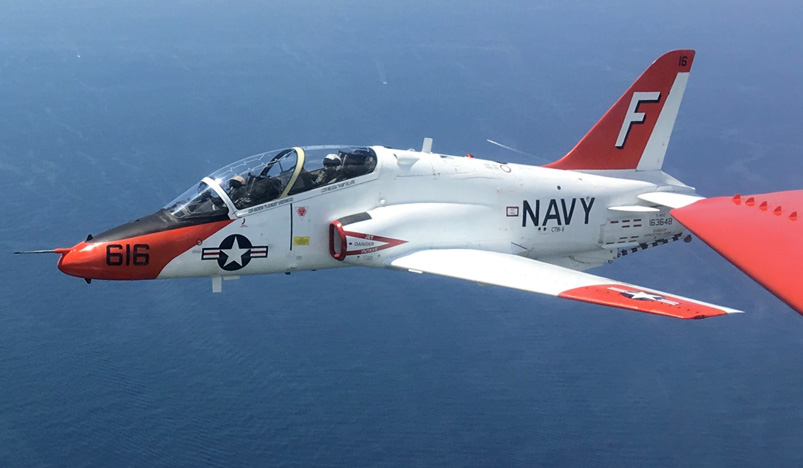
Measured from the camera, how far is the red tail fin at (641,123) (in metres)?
28.2

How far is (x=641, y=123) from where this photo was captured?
28.4 metres

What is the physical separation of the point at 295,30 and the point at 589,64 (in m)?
34.6

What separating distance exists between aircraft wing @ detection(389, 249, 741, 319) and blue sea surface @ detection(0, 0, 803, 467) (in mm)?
30590

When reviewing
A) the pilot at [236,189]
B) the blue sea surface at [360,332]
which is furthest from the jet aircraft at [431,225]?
the blue sea surface at [360,332]

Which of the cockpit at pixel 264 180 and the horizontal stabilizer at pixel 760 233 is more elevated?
the cockpit at pixel 264 180

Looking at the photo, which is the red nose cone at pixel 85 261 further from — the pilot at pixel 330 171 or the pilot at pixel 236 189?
the pilot at pixel 330 171

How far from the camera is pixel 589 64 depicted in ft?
317

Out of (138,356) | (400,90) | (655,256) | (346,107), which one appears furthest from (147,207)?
(655,256)

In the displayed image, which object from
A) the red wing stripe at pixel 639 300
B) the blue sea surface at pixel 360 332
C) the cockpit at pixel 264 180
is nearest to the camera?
the red wing stripe at pixel 639 300

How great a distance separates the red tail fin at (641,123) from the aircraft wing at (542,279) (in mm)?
5429

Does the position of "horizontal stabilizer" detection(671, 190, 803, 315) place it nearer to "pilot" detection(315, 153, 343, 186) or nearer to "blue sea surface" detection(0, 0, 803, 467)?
"pilot" detection(315, 153, 343, 186)

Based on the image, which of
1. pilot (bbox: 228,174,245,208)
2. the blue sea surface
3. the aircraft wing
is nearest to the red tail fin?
the aircraft wing

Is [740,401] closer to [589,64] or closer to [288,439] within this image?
[288,439]

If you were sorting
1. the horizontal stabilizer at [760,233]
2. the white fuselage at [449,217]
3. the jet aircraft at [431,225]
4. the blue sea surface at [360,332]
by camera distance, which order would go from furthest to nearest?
the blue sea surface at [360,332] < the white fuselage at [449,217] < the jet aircraft at [431,225] < the horizontal stabilizer at [760,233]
